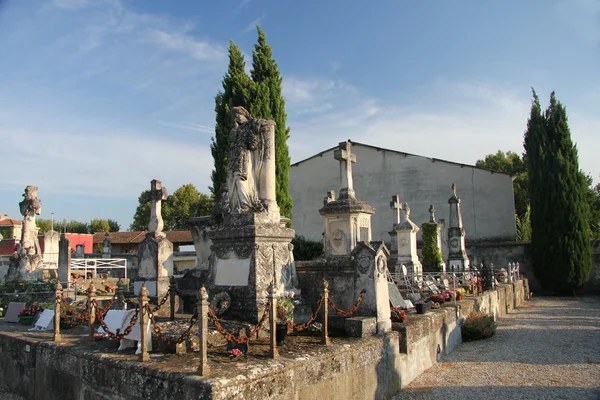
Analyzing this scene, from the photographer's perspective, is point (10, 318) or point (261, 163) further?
point (10, 318)

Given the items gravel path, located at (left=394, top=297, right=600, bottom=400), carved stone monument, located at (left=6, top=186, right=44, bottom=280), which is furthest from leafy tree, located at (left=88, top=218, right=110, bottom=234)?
gravel path, located at (left=394, top=297, right=600, bottom=400)

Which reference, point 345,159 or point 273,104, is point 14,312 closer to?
point 345,159

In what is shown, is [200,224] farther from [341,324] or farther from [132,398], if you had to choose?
[132,398]

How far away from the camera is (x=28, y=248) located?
17.0 meters

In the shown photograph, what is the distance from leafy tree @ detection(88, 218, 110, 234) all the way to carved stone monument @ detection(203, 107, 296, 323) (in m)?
68.7

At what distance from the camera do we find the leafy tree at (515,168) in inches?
1668

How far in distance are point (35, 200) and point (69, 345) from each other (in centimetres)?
1265

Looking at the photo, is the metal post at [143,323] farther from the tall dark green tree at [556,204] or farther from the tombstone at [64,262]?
the tall dark green tree at [556,204]

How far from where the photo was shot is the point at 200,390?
13.5 ft

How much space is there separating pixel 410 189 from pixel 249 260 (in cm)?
2737

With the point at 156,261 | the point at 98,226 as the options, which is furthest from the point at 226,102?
the point at 98,226

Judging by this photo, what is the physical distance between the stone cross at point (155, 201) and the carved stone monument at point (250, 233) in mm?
5243

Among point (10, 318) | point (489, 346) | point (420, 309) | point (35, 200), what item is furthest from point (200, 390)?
point (35, 200)

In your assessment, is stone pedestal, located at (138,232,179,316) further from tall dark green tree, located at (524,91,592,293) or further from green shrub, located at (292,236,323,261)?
tall dark green tree, located at (524,91,592,293)
